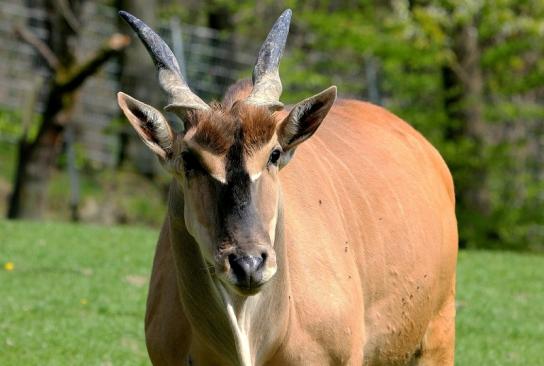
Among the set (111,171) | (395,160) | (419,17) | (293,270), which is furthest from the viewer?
(111,171)

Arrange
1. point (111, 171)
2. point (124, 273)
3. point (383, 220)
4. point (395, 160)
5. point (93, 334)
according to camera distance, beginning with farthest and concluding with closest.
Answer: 1. point (111, 171)
2. point (124, 273)
3. point (93, 334)
4. point (395, 160)
5. point (383, 220)

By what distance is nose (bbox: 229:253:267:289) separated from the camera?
3.80 meters

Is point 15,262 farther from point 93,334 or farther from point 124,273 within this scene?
point 93,334

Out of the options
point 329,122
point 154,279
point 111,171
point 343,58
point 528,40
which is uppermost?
point 329,122

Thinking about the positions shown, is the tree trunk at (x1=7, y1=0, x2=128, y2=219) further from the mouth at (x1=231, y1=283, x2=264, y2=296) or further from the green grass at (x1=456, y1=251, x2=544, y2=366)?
the mouth at (x1=231, y1=283, x2=264, y2=296)

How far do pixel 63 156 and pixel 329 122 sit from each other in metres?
14.5

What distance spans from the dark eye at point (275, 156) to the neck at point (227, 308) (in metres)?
0.19

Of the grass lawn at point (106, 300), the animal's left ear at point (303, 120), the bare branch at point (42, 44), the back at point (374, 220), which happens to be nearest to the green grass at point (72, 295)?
the grass lawn at point (106, 300)

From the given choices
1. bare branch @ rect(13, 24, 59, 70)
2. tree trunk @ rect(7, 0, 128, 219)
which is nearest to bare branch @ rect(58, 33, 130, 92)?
tree trunk @ rect(7, 0, 128, 219)

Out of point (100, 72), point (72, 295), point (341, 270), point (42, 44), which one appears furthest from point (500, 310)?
point (100, 72)

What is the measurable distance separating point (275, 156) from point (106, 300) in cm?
486

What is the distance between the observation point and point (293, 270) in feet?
15.1

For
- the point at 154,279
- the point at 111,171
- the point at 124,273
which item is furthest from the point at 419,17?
the point at 154,279

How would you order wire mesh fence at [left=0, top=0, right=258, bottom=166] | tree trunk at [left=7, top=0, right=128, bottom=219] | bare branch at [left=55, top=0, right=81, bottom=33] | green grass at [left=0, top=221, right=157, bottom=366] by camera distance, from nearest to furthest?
green grass at [left=0, top=221, right=157, bottom=366] < tree trunk at [left=7, top=0, right=128, bottom=219] < bare branch at [left=55, top=0, right=81, bottom=33] < wire mesh fence at [left=0, top=0, right=258, bottom=166]
